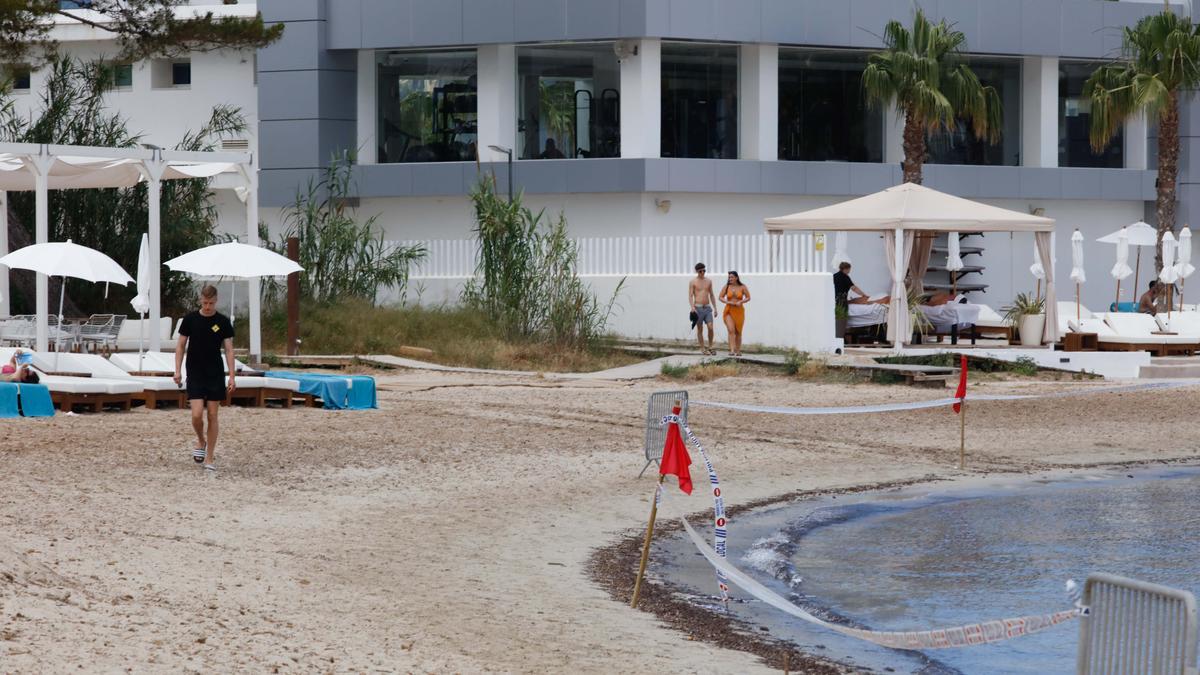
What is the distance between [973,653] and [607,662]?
2772 millimetres

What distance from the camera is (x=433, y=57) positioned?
3716 centimetres

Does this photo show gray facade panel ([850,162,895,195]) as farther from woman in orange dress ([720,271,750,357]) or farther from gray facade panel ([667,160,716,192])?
woman in orange dress ([720,271,750,357])

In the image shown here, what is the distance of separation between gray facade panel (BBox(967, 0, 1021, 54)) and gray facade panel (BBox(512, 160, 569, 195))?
1024 cm

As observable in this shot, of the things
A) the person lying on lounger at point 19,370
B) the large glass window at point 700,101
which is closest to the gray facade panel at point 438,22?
the large glass window at point 700,101

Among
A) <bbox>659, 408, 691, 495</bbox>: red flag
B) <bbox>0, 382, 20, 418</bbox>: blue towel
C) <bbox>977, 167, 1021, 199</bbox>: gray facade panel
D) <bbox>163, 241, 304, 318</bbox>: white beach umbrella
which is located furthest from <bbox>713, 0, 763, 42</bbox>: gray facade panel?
<bbox>659, 408, 691, 495</bbox>: red flag

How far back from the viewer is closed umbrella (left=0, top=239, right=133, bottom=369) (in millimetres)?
20125

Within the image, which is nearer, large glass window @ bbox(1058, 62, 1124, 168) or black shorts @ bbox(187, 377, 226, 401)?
black shorts @ bbox(187, 377, 226, 401)

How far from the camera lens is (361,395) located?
21.0 meters

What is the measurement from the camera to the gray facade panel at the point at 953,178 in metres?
38.1

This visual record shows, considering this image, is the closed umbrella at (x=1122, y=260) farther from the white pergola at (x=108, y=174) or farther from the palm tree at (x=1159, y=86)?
the white pergola at (x=108, y=174)

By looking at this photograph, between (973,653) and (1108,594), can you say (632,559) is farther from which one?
(1108,594)

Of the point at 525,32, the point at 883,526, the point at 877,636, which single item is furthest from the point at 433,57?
the point at 877,636

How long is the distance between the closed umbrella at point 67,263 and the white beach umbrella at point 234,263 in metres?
0.90

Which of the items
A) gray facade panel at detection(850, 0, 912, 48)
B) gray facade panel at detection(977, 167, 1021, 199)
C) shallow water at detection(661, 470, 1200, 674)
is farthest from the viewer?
gray facade panel at detection(977, 167, 1021, 199)
